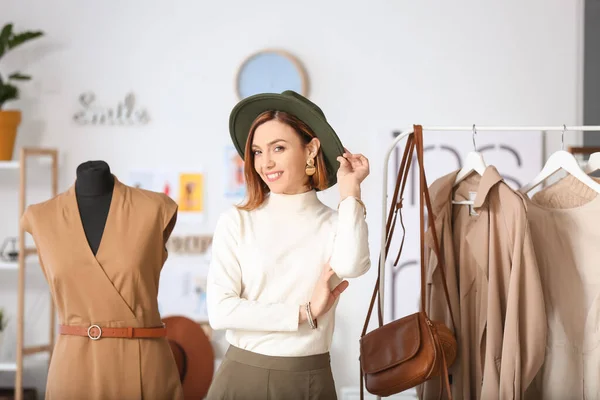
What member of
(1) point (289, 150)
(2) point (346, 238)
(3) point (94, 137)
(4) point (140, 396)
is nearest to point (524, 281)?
(2) point (346, 238)

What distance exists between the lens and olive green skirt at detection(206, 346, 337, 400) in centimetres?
177

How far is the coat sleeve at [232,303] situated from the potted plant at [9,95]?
86.6 inches

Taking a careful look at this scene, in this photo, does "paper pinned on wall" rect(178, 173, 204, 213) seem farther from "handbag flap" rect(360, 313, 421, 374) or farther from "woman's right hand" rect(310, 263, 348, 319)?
"woman's right hand" rect(310, 263, 348, 319)

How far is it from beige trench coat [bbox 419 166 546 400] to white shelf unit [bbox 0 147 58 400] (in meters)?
2.00

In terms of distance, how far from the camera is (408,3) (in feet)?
12.5

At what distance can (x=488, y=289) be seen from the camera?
204 centimetres

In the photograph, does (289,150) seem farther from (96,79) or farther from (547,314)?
(96,79)

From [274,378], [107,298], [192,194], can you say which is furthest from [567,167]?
[192,194]

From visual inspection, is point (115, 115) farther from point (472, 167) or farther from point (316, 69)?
point (472, 167)

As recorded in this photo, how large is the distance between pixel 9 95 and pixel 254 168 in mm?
2228

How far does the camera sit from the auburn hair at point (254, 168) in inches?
74.4

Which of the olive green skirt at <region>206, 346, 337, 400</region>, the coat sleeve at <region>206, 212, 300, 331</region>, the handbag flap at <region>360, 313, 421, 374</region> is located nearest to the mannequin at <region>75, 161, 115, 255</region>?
the coat sleeve at <region>206, 212, 300, 331</region>

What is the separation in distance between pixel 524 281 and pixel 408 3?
7.28ft

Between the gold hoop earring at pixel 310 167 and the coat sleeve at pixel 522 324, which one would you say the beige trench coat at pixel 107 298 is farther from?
the coat sleeve at pixel 522 324
